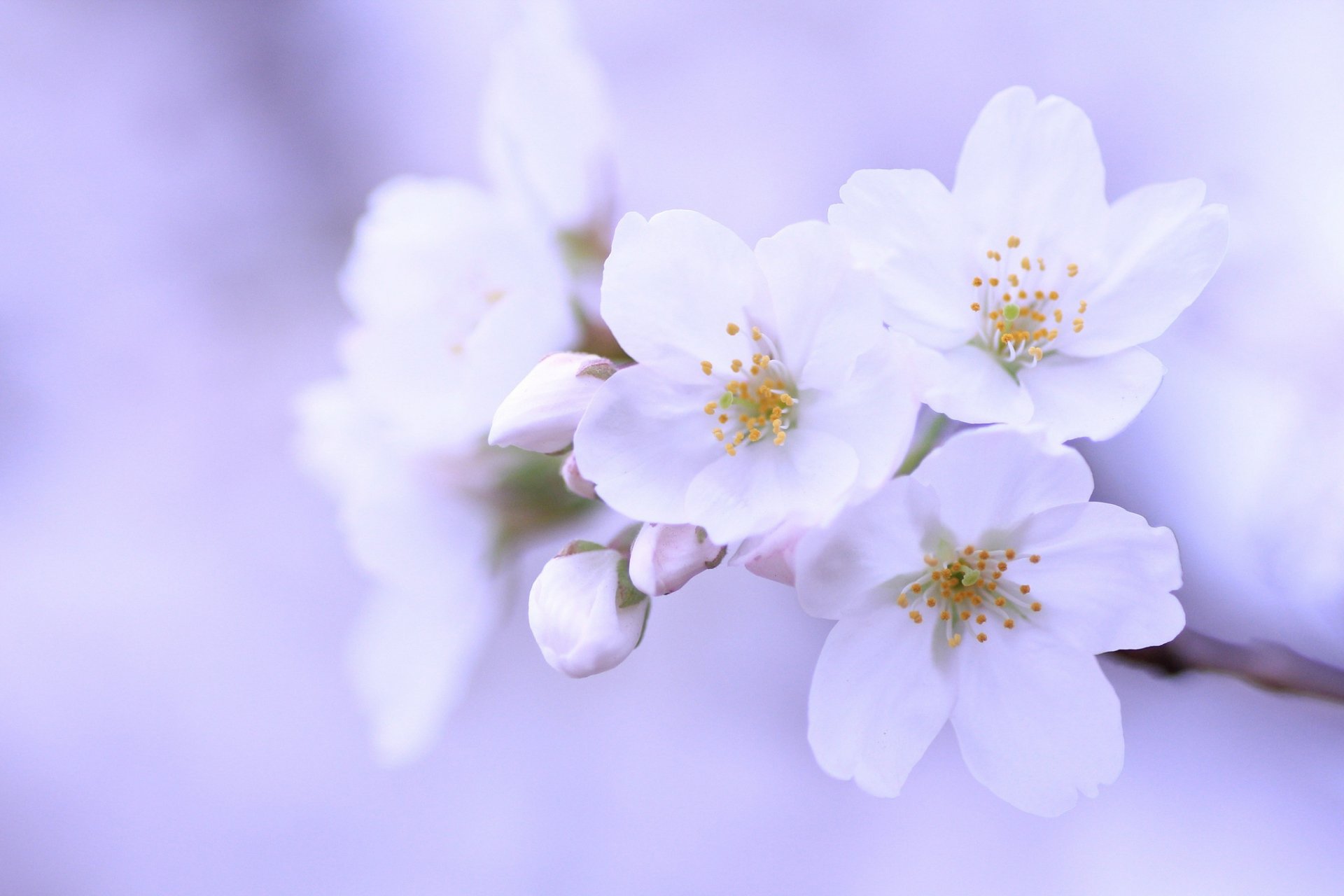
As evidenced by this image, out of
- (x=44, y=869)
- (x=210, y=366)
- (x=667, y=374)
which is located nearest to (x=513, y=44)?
(x=667, y=374)

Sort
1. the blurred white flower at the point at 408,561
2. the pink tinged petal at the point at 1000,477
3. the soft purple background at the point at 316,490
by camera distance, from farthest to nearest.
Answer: the soft purple background at the point at 316,490
the blurred white flower at the point at 408,561
the pink tinged petal at the point at 1000,477

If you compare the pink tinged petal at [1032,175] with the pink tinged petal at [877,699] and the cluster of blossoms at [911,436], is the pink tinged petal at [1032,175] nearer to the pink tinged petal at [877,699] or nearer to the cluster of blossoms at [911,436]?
the cluster of blossoms at [911,436]

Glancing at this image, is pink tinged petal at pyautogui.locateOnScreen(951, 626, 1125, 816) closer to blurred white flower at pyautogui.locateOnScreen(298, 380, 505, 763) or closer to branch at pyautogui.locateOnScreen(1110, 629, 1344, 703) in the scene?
branch at pyautogui.locateOnScreen(1110, 629, 1344, 703)

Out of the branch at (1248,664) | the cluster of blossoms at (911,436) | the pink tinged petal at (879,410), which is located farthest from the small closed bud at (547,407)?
the branch at (1248,664)

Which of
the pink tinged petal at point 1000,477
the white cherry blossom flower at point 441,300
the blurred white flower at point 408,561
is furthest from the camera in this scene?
the blurred white flower at point 408,561

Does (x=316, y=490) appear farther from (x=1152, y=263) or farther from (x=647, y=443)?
(x=1152, y=263)

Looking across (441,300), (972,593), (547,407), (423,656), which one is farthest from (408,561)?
(972,593)
